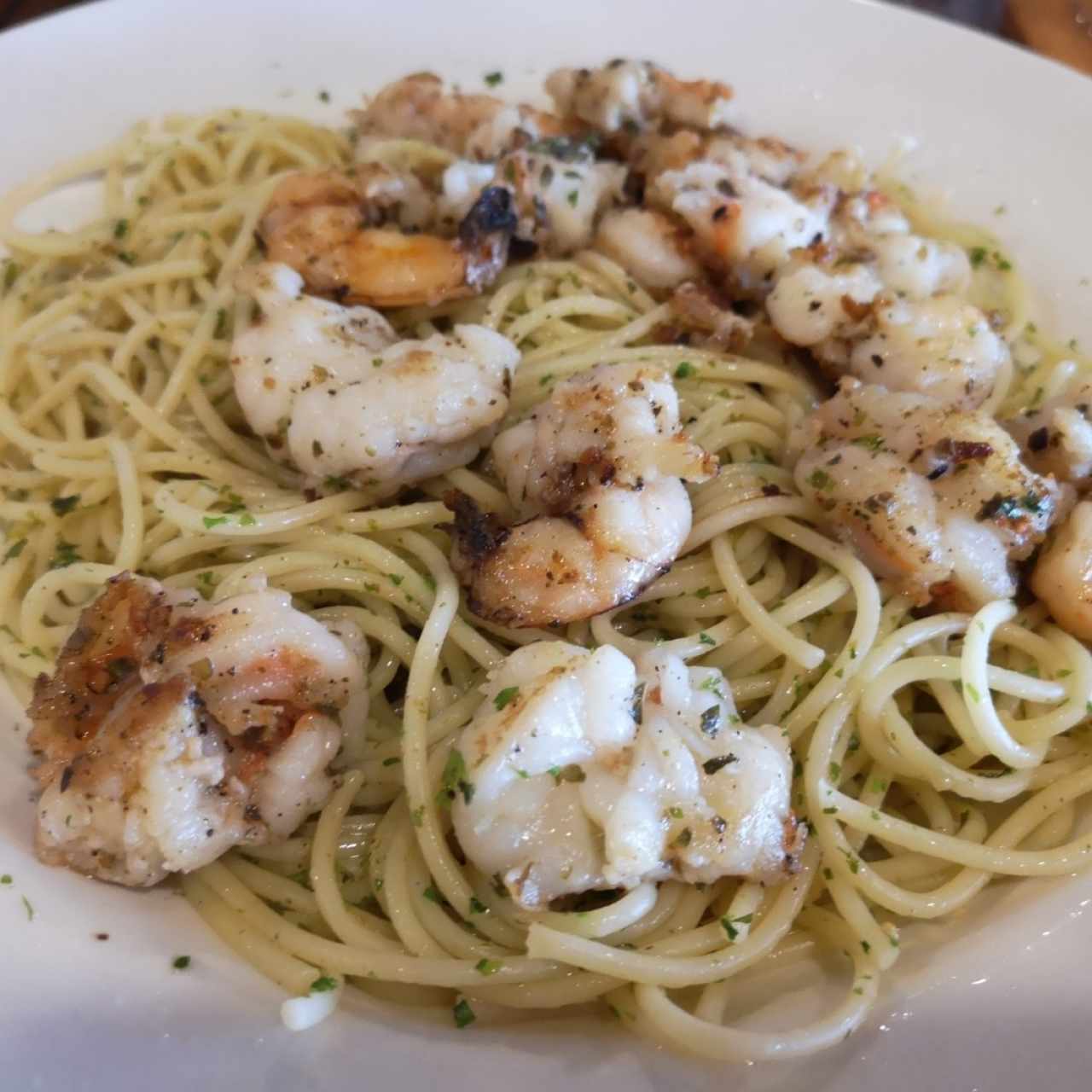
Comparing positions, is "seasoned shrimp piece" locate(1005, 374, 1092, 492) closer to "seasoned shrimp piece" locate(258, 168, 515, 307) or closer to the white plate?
the white plate

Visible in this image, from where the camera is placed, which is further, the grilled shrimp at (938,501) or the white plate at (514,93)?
the grilled shrimp at (938,501)

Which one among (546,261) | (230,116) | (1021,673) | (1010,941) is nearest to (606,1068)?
(1010,941)

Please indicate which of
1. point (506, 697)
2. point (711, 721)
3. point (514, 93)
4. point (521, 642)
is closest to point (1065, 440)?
point (711, 721)

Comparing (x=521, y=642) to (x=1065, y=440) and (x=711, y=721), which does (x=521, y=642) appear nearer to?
(x=711, y=721)

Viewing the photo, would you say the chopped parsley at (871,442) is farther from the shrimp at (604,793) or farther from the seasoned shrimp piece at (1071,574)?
the shrimp at (604,793)

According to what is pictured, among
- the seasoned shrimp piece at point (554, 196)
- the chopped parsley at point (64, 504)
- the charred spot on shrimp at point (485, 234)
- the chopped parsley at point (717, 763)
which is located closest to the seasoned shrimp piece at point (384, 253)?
the charred spot on shrimp at point (485, 234)

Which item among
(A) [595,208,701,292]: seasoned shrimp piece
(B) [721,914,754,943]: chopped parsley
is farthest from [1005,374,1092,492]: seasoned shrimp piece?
(B) [721,914,754,943]: chopped parsley
